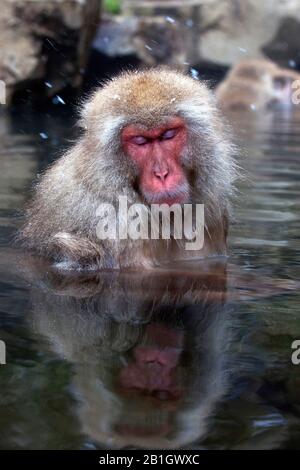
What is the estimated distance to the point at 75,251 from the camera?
14.5 ft

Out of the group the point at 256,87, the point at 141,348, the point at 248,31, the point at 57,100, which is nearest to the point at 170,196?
the point at 141,348

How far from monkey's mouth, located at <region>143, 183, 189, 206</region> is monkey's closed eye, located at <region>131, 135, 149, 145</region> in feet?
0.80

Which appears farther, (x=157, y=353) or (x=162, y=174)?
(x=162, y=174)

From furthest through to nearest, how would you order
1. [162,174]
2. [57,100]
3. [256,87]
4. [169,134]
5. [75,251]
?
[256,87] → [57,100] → [75,251] → [169,134] → [162,174]

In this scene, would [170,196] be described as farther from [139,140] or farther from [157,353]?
[157,353]

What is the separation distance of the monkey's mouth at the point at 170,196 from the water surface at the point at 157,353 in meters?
0.40

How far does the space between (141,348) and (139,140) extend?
1.44 m

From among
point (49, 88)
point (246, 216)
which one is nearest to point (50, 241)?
point (246, 216)

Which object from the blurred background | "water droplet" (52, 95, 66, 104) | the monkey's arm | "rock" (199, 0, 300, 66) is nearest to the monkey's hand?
the monkey's arm

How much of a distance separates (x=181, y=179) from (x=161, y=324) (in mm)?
963

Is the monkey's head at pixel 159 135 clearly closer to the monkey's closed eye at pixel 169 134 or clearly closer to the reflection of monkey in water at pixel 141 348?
the monkey's closed eye at pixel 169 134

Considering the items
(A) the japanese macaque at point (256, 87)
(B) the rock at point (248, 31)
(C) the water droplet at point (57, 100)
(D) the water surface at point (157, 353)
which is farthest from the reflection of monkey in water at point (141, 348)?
(B) the rock at point (248, 31)

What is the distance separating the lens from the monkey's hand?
443cm

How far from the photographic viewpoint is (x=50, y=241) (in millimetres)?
4645
